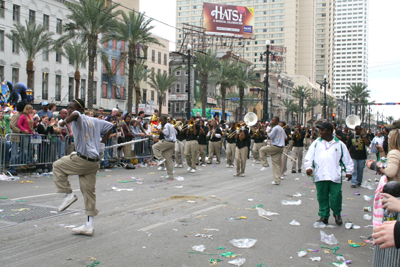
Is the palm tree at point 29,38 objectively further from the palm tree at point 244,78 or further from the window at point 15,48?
the palm tree at point 244,78

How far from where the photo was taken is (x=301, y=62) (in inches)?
5630

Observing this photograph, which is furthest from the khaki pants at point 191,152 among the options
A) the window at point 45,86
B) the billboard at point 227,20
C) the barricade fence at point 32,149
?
the billboard at point 227,20

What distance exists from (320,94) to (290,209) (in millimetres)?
141615

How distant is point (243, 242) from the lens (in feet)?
18.4

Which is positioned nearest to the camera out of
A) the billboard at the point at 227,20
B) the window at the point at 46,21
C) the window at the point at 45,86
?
the window at the point at 46,21

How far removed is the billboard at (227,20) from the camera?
70.6 meters

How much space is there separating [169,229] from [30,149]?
7733mm

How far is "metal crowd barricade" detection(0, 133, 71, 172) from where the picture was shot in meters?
11.5

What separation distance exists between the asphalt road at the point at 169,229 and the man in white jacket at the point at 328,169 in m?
0.40

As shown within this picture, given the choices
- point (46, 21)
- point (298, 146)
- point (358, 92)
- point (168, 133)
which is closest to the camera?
point (168, 133)

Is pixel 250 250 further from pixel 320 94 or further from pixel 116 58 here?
pixel 320 94

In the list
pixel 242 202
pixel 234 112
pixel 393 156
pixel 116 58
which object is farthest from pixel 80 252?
pixel 234 112

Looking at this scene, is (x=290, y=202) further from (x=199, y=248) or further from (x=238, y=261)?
(x=238, y=261)

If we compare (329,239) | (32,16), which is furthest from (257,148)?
(32,16)
